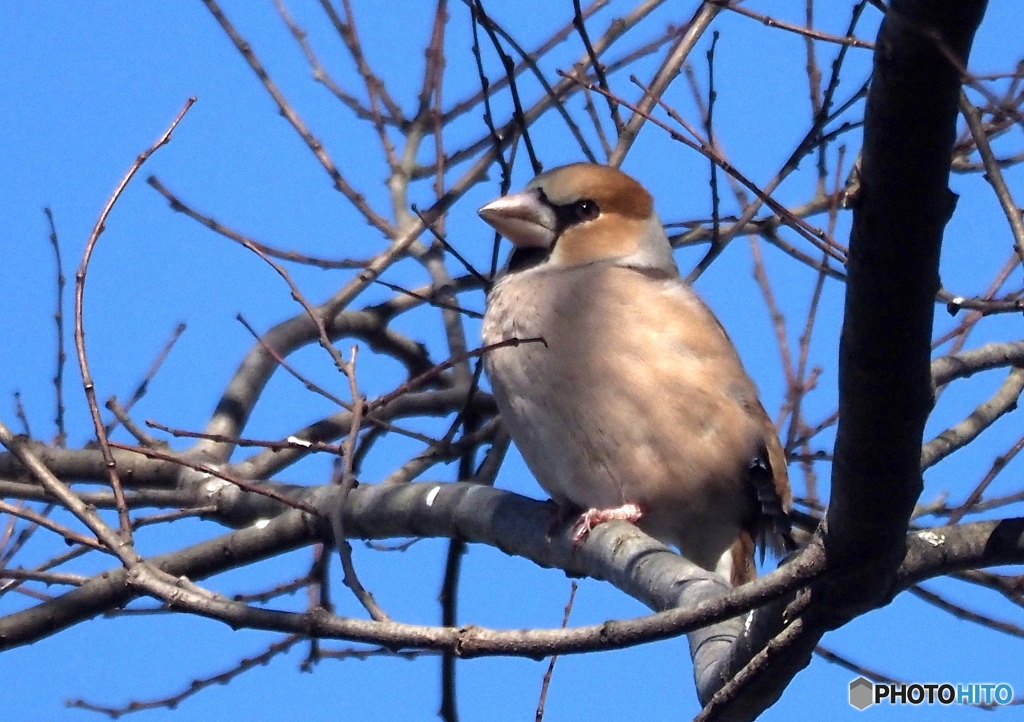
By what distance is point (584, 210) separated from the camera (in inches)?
167

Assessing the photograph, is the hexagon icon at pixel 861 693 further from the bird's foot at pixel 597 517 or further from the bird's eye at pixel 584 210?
the bird's eye at pixel 584 210

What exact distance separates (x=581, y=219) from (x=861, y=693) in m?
1.75

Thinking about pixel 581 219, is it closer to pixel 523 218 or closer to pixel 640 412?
pixel 523 218

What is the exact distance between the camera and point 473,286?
4.99 meters

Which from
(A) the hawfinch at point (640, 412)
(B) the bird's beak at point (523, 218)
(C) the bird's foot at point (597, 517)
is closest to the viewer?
(C) the bird's foot at point (597, 517)

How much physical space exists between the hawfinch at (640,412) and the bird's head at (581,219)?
24 cm

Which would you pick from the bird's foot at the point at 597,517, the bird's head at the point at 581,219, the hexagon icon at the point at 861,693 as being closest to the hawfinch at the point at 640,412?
the bird's foot at the point at 597,517

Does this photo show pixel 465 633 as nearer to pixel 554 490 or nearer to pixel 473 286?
pixel 554 490

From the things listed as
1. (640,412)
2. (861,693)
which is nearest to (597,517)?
(640,412)

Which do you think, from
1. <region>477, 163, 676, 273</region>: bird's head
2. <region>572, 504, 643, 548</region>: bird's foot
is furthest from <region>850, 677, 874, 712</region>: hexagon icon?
<region>477, 163, 676, 273</region>: bird's head

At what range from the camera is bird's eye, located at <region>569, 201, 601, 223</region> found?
4238 mm

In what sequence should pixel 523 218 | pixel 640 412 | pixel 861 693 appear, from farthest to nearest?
pixel 523 218
pixel 861 693
pixel 640 412

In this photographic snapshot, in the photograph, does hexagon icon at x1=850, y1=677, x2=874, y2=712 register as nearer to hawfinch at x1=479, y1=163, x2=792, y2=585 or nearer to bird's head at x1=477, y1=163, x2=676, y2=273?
hawfinch at x1=479, y1=163, x2=792, y2=585

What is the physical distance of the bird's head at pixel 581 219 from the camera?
417 cm
